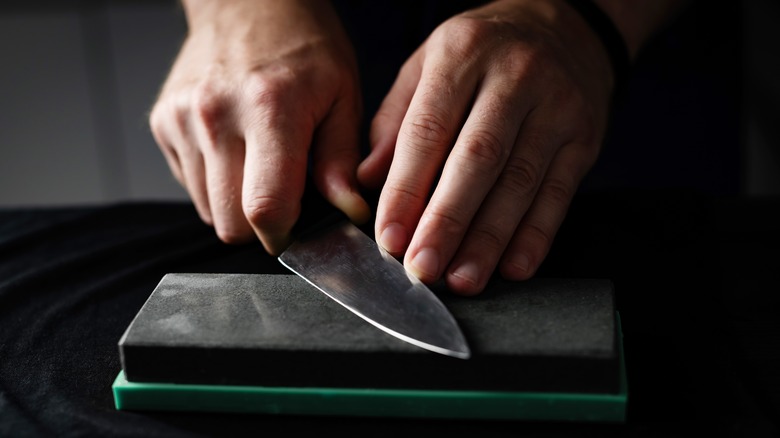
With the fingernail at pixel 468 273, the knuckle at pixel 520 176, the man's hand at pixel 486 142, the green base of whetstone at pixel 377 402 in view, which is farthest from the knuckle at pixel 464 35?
the green base of whetstone at pixel 377 402

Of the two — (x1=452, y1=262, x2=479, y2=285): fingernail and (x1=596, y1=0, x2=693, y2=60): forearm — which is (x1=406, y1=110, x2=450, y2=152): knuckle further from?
(x1=596, y1=0, x2=693, y2=60): forearm

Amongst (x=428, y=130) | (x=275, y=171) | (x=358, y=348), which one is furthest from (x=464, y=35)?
(x=358, y=348)

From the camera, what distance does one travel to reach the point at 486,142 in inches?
25.2

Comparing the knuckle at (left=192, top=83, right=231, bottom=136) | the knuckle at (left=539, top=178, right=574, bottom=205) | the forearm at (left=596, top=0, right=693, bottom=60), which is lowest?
the knuckle at (left=539, top=178, right=574, bottom=205)

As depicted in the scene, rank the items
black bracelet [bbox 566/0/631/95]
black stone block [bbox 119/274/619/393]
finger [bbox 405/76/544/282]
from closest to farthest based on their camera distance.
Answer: black stone block [bbox 119/274/619/393] → finger [bbox 405/76/544/282] → black bracelet [bbox 566/0/631/95]

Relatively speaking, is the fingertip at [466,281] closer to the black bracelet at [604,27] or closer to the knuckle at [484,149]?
the knuckle at [484,149]

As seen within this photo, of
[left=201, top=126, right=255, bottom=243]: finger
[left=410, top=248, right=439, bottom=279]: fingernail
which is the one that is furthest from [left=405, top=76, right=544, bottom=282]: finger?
[left=201, top=126, right=255, bottom=243]: finger

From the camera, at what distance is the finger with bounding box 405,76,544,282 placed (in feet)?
1.93

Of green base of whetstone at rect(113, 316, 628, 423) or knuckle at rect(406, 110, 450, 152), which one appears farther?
knuckle at rect(406, 110, 450, 152)

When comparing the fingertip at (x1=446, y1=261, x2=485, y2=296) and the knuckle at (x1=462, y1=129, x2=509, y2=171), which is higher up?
the knuckle at (x1=462, y1=129, x2=509, y2=171)

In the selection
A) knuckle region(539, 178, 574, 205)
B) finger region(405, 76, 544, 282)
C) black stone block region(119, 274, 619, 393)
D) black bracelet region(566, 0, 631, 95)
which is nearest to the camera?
black stone block region(119, 274, 619, 393)

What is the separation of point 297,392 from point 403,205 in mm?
190

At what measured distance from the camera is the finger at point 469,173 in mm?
589

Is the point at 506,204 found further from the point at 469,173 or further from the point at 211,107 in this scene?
the point at 211,107
